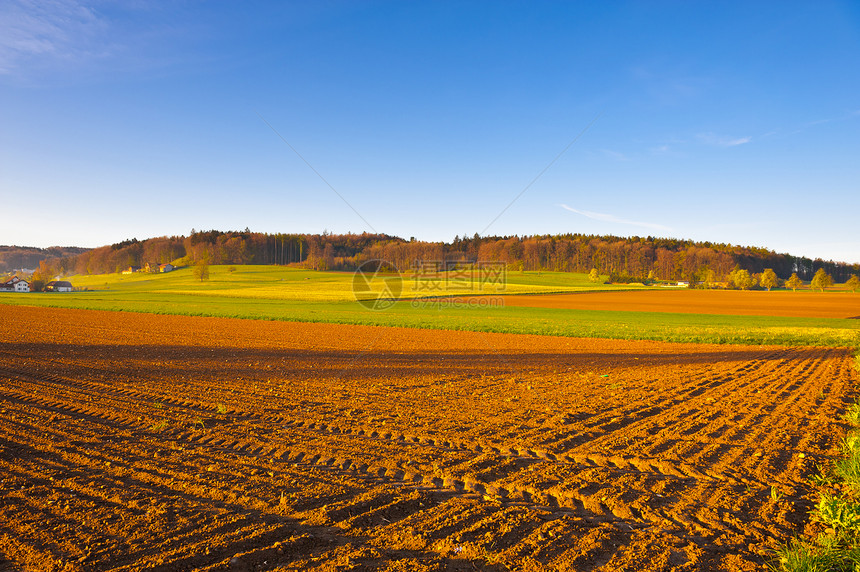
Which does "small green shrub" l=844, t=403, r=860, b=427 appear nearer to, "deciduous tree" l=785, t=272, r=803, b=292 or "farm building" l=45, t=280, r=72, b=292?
"farm building" l=45, t=280, r=72, b=292

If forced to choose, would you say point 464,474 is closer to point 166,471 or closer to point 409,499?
point 409,499

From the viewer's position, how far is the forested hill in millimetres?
142000

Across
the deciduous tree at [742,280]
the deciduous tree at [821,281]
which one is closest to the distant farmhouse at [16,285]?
the deciduous tree at [742,280]

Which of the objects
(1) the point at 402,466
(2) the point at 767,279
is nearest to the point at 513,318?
(1) the point at 402,466

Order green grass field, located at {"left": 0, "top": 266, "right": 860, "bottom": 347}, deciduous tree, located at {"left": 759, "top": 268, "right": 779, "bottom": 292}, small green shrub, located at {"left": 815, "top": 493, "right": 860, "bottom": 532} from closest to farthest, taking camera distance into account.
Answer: small green shrub, located at {"left": 815, "top": 493, "right": 860, "bottom": 532} < green grass field, located at {"left": 0, "top": 266, "right": 860, "bottom": 347} < deciduous tree, located at {"left": 759, "top": 268, "right": 779, "bottom": 292}

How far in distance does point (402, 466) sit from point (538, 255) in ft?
500

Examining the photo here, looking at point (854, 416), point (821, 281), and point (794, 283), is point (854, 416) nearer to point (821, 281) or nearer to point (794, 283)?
point (821, 281)

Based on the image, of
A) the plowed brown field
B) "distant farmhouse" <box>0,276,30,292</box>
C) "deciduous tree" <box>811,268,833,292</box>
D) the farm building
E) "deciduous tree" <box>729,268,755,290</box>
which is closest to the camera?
the plowed brown field
